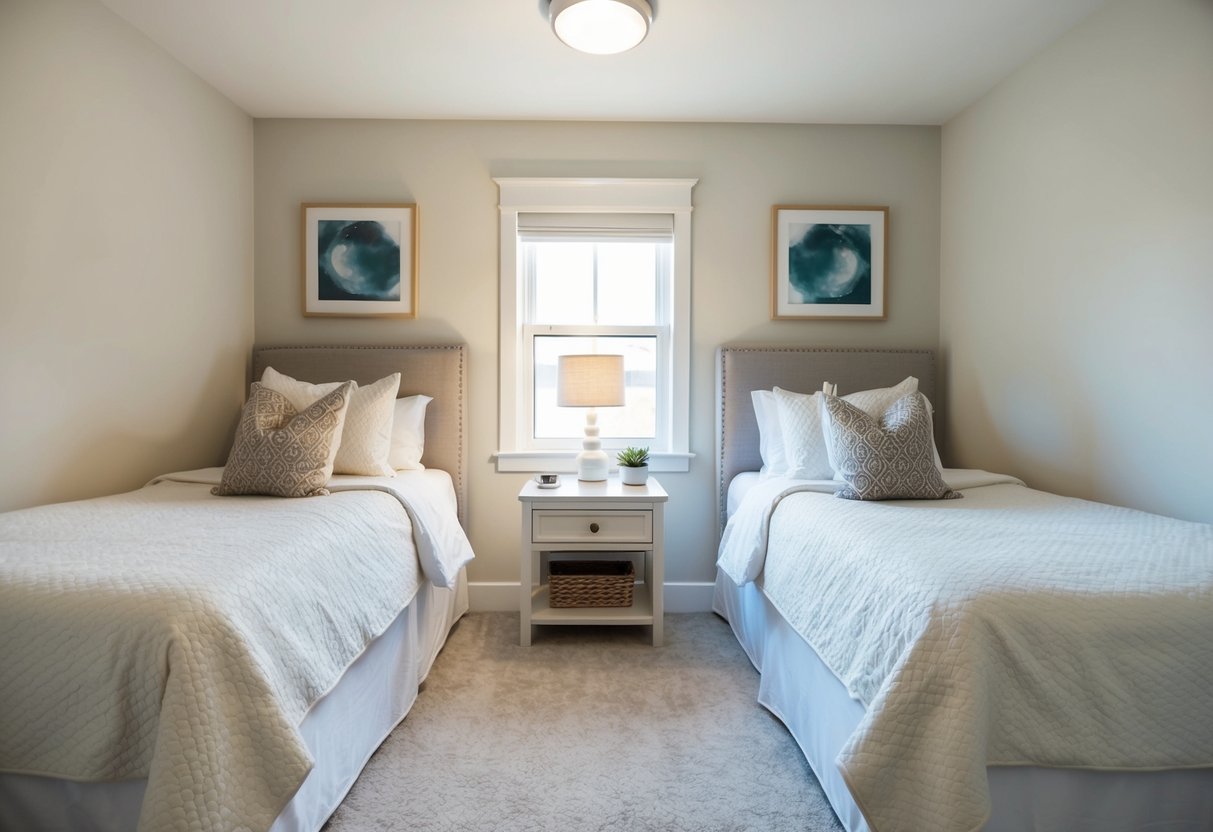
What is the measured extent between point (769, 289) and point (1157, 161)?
1.52 meters

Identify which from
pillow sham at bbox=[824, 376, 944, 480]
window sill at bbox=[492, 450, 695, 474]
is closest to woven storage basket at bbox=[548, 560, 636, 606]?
window sill at bbox=[492, 450, 695, 474]

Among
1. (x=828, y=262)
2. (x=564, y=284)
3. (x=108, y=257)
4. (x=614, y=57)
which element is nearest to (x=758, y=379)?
(x=828, y=262)

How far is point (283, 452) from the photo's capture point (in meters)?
2.19

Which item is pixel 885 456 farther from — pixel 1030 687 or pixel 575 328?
pixel 575 328

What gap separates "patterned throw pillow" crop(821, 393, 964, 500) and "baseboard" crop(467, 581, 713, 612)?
1.18 m

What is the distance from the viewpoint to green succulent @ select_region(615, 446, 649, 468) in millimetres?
2904

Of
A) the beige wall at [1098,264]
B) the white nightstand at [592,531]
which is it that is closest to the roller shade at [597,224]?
the white nightstand at [592,531]

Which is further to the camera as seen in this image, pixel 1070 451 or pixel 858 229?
pixel 858 229

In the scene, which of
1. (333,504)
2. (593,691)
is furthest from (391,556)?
(593,691)

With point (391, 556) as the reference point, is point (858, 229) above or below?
above

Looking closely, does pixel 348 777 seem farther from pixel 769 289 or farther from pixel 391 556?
pixel 769 289

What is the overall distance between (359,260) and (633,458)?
1.67 meters

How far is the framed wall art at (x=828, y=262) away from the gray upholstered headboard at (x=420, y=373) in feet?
5.37

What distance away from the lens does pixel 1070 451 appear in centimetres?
241
